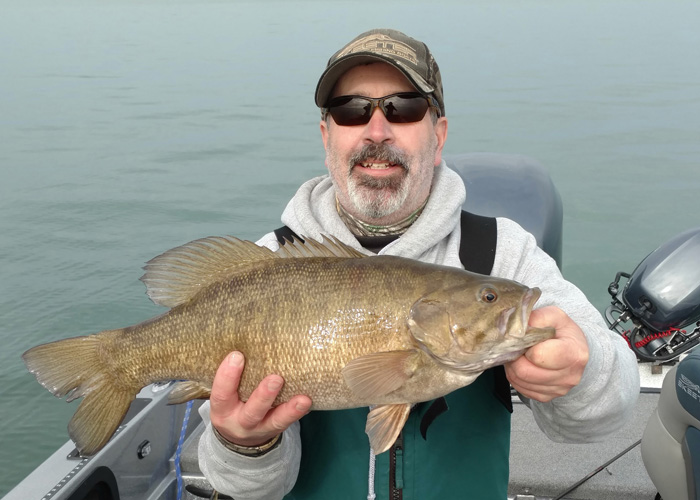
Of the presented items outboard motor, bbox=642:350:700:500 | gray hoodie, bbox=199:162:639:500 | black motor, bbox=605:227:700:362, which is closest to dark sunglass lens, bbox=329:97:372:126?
gray hoodie, bbox=199:162:639:500

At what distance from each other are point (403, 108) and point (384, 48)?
9.6 inches

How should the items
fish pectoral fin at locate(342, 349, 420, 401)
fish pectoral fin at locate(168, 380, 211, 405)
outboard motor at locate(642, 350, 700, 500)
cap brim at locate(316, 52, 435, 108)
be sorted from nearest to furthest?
fish pectoral fin at locate(342, 349, 420, 401), fish pectoral fin at locate(168, 380, 211, 405), cap brim at locate(316, 52, 435, 108), outboard motor at locate(642, 350, 700, 500)

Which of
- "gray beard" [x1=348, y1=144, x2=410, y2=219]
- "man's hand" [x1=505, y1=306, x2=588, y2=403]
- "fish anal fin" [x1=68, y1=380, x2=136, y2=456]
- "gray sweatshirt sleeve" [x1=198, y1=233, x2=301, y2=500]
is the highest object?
"gray beard" [x1=348, y1=144, x2=410, y2=219]

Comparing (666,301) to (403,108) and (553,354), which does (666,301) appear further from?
(553,354)

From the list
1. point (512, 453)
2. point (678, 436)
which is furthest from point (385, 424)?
point (512, 453)

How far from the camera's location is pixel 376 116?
2.52 m

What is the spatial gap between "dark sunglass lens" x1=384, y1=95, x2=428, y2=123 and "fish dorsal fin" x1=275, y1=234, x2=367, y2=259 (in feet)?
2.13

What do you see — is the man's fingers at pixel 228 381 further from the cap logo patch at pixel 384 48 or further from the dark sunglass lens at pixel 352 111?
the cap logo patch at pixel 384 48

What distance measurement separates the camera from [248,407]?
1.98 metres

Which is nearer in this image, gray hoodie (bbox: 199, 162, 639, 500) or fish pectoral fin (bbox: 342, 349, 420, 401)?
fish pectoral fin (bbox: 342, 349, 420, 401)

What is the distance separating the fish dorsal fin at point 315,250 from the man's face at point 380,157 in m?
0.42

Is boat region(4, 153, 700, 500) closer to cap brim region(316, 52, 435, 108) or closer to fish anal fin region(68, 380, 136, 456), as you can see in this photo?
fish anal fin region(68, 380, 136, 456)

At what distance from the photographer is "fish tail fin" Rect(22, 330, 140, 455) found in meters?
2.10

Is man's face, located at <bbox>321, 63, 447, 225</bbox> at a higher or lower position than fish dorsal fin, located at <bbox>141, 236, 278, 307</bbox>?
higher
